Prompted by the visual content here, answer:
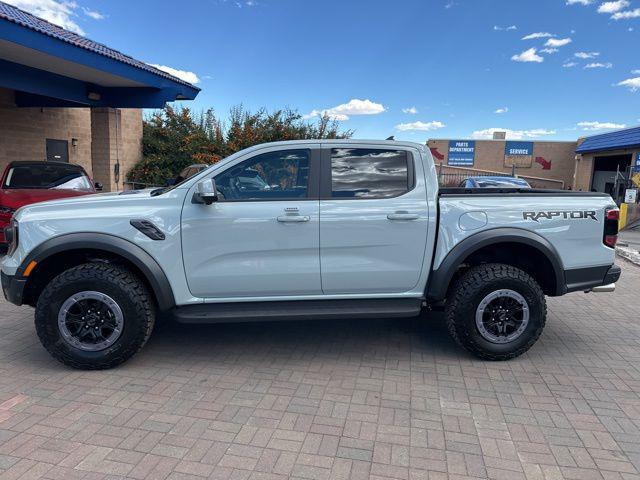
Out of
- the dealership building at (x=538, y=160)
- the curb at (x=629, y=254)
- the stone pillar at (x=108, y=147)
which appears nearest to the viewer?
the curb at (x=629, y=254)

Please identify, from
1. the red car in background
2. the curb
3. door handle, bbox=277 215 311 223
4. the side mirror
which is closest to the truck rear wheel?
door handle, bbox=277 215 311 223

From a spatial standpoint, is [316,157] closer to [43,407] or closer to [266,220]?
[266,220]

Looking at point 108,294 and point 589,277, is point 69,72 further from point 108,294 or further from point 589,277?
point 589,277

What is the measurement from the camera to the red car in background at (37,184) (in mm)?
7684

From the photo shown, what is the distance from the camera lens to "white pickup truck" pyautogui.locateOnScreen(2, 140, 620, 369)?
3742 millimetres

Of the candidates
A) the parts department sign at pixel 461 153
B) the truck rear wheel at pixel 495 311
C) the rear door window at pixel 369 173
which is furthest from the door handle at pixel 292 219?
the parts department sign at pixel 461 153

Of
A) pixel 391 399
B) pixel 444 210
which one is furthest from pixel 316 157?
pixel 391 399

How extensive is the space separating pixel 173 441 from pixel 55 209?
2.16m

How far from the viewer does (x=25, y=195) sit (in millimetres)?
7891

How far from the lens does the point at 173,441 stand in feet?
9.49

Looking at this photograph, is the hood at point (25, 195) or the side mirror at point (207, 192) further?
the hood at point (25, 195)

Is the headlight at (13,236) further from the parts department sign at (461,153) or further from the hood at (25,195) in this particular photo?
the parts department sign at (461,153)

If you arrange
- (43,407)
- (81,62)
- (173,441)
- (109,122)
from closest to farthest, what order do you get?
1. (173,441)
2. (43,407)
3. (81,62)
4. (109,122)

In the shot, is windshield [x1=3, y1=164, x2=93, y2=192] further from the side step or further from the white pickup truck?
the side step
